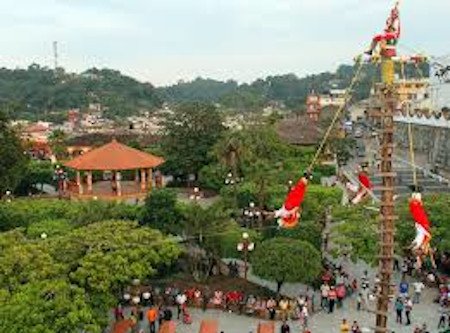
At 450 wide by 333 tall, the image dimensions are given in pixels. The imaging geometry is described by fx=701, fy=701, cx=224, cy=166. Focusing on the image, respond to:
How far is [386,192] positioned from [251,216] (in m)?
23.3

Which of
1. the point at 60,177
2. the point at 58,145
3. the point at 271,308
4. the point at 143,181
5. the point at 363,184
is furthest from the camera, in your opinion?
the point at 58,145

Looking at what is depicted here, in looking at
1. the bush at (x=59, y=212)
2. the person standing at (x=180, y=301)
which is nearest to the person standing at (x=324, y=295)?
the person standing at (x=180, y=301)

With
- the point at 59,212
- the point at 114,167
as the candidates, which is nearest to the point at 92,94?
the point at 114,167

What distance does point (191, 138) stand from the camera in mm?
A: 48906

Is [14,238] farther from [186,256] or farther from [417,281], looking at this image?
[417,281]

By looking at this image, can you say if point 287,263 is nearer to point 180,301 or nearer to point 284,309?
point 284,309

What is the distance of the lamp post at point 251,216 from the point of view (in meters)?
35.4

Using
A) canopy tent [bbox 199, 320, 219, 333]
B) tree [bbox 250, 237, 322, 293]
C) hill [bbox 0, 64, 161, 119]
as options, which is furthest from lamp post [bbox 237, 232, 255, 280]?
hill [bbox 0, 64, 161, 119]

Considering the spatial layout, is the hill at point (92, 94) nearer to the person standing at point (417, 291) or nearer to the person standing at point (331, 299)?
the person standing at point (417, 291)

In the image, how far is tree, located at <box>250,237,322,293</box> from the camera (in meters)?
24.1

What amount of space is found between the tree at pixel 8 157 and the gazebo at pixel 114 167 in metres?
3.63

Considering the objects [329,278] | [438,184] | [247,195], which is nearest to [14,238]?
[329,278]

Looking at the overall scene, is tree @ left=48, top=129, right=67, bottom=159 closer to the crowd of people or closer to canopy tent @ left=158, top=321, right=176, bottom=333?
the crowd of people

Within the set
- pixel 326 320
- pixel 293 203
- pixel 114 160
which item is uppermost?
pixel 293 203
